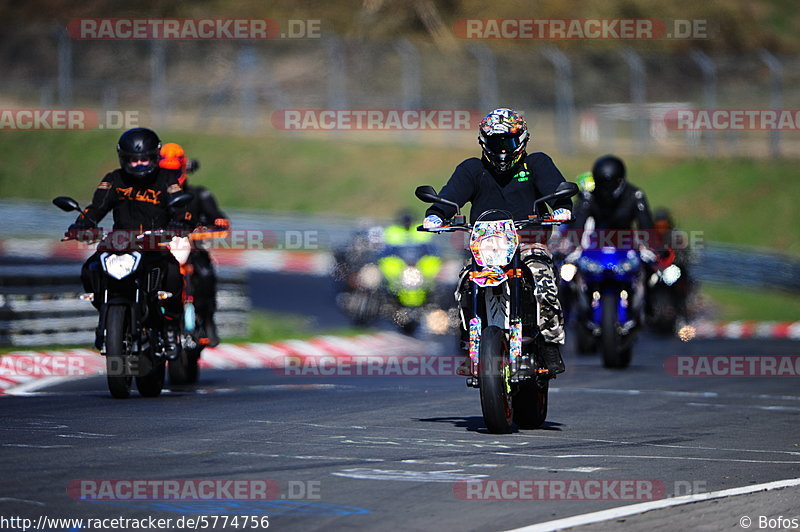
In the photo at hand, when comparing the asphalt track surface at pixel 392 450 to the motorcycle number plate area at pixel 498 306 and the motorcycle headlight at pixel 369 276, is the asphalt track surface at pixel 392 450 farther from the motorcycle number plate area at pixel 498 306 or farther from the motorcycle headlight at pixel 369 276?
the motorcycle headlight at pixel 369 276

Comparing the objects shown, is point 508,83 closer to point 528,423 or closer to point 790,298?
point 790,298

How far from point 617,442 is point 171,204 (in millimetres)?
4236

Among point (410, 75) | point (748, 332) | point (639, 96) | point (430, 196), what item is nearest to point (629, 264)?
point (430, 196)

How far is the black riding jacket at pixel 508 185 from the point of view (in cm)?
1050

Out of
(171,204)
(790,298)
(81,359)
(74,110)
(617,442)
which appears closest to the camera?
(617,442)

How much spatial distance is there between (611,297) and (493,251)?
686 centimetres

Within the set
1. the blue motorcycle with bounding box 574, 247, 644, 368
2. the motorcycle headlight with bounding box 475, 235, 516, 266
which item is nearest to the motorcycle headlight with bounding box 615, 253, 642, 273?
the blue motorcycle with bounding box 574, 247, 644, 368

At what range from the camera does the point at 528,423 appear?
409 inches

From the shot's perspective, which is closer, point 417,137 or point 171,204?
point 171,204

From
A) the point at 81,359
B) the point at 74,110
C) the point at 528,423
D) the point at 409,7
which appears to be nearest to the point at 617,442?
the point at 528,423

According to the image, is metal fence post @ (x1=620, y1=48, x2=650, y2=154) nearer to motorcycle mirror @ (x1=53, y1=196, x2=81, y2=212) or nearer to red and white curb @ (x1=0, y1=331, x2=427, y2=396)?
red and white curb @ (x1=0, y1=331, x2=427, y2=396)

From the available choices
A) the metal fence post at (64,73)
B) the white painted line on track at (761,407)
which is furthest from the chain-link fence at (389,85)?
the white painted line on track at (761,407)

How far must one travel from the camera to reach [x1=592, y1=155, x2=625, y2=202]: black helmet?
16953mm

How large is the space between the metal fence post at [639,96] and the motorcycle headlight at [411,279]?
13.8 meters
